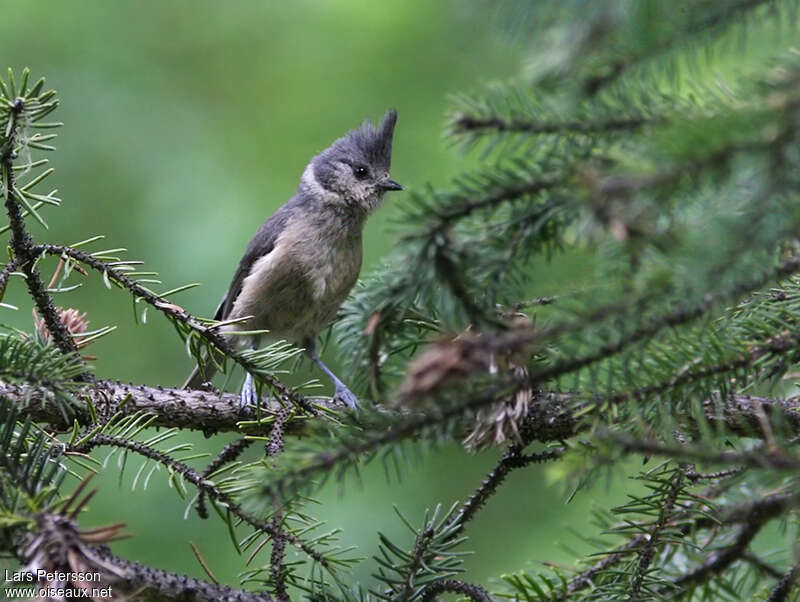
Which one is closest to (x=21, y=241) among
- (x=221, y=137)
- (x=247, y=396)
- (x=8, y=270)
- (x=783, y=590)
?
(x=8, y=270)

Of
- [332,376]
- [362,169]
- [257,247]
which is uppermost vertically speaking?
[362,169]

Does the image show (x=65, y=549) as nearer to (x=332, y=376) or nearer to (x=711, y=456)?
(x=711, y=456)

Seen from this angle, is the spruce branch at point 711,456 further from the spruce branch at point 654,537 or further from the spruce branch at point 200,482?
the spruce branch at point 200,482

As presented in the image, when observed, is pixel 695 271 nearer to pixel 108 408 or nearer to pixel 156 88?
pixel 108 408

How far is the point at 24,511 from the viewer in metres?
1.48

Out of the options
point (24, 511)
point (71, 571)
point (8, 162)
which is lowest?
point (71, 571)

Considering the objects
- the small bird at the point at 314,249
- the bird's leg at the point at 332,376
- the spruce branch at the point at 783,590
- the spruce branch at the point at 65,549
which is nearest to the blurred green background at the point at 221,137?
the small bird at the point at 314,249

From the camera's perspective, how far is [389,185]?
4.63 metres

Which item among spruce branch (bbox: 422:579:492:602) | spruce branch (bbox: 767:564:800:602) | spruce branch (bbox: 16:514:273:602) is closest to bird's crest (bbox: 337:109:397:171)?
spruce branch (bbox: 422:579:492:602)

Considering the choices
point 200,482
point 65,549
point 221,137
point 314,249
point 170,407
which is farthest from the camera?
point 221,137

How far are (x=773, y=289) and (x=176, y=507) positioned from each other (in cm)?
323

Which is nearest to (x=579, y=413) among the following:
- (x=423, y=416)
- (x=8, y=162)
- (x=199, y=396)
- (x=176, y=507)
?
(x=423, y=416)

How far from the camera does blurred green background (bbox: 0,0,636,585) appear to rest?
486 cm

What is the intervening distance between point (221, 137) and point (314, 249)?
1.58 m
